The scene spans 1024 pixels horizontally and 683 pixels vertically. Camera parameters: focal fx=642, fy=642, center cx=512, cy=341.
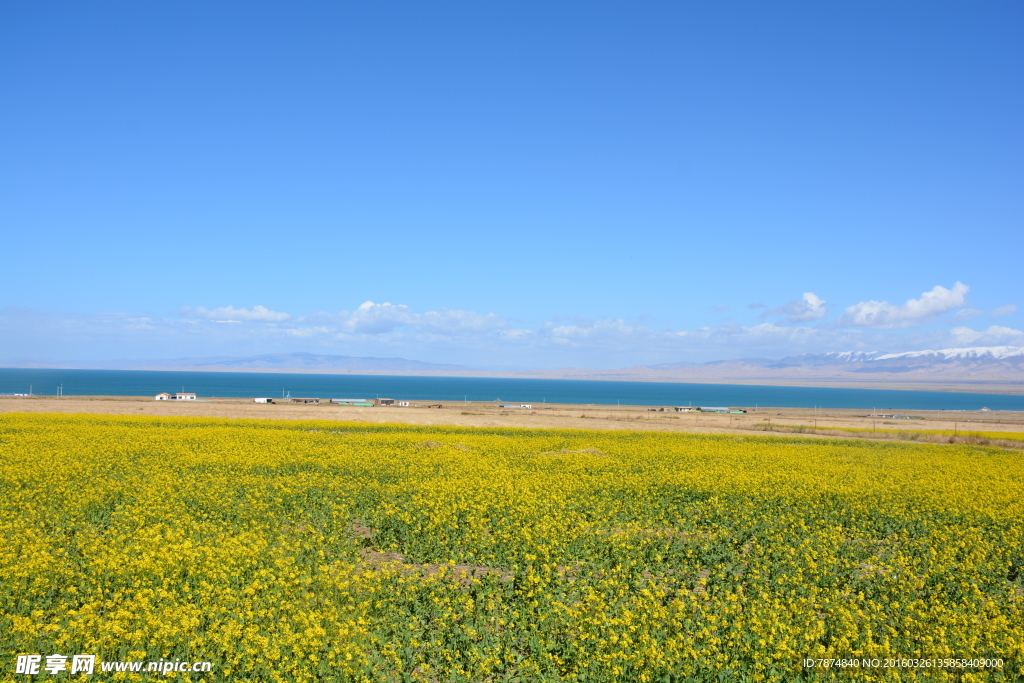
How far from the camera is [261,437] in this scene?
36750 millimetres

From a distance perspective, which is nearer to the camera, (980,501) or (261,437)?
(980,501)

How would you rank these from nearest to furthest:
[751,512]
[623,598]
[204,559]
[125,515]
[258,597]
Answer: [258,597] < [623,598] < [204,559] < [125,515] < [751,512]

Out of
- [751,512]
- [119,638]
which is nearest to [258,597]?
[119,638]

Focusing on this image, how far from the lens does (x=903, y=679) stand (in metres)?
9.52

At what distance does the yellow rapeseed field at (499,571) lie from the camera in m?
9.62

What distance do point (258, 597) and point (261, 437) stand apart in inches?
1077

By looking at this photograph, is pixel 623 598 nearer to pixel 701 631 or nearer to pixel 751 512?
pixel 701 631

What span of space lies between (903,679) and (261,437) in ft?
111

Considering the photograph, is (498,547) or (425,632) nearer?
(425,632)

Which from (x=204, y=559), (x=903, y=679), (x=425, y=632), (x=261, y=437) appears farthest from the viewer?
(x=261, y=437)

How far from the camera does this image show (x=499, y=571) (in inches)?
550

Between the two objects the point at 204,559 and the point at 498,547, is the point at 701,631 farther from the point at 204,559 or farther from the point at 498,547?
the point at 204,559

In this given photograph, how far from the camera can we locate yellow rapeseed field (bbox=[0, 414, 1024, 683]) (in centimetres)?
962

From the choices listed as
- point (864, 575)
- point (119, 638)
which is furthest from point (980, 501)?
point (119, 638)
